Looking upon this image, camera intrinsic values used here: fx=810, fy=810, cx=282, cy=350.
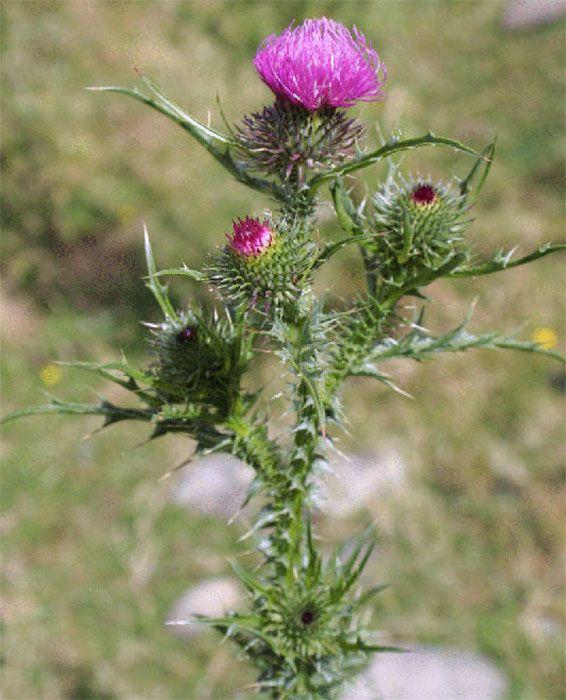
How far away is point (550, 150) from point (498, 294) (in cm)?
191

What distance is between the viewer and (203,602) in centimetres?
414

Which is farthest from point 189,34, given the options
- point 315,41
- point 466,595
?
point 315,41

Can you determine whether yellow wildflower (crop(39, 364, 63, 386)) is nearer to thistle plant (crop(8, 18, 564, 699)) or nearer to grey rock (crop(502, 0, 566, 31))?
thistle plant (crop(8, 18, 564, 699))

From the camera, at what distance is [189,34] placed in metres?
6.90

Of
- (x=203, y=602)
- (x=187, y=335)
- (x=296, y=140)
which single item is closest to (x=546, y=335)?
(x=203, y=602)

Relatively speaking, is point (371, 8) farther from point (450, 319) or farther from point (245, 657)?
point (245, 657)

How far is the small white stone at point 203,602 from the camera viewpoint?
13.4 feet

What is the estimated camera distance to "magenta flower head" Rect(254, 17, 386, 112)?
1.54m

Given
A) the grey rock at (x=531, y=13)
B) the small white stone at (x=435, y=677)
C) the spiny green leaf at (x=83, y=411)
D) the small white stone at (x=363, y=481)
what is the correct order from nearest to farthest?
the spiny green leaf at (x=83, y=411) → the small white stone at (x=435, y=677) → the small white stone at (x=363, y=481) → the grey rock at (x=531, y=13)

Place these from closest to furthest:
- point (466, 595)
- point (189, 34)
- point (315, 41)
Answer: point (315, 41) < point (466, 595) < point (189, 34)

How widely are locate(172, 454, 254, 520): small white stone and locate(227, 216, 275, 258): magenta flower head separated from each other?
3.02 m

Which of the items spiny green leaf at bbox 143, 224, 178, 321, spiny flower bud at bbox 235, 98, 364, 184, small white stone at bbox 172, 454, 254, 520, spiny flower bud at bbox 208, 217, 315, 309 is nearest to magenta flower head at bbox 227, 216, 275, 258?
spiny flower bud at bbox 208, 217, 315, 309

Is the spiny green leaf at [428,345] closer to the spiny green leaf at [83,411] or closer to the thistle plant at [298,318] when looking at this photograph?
the thistle plant at [298,318]

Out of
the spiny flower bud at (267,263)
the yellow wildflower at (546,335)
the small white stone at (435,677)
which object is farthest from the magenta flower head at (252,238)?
the yellow wildflower at (546,335)
